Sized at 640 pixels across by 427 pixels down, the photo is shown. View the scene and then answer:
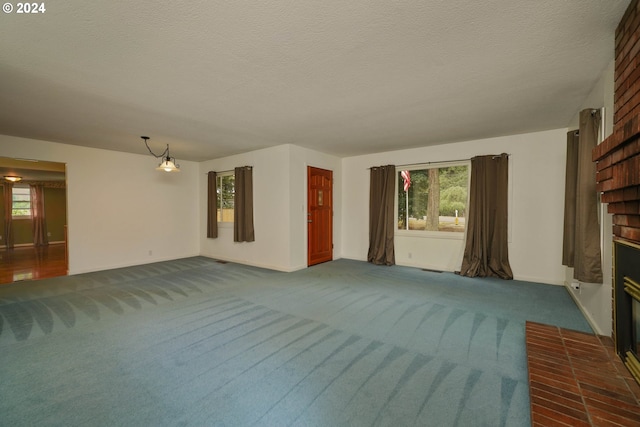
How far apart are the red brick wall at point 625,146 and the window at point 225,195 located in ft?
20.0

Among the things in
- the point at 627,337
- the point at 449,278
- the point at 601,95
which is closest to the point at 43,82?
the point at 627,337

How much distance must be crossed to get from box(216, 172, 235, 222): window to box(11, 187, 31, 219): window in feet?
24.7

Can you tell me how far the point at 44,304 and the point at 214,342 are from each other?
106 inches

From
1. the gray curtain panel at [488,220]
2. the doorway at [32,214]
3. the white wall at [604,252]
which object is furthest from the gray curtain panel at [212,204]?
the white wall at [604,252]

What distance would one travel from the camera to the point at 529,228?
437 centimetres

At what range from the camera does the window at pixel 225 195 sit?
643 centimetres

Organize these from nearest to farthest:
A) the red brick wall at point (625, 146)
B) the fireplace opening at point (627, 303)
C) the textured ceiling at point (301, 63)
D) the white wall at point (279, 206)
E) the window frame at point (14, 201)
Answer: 1. the red brick wall at point (625, 146)
2. the fireplace opening at point (627, 303)
3. the textured ceiling at point (301, 63)
4. the white wall at point (279, 206)
5. the window frame at point (14, 201)

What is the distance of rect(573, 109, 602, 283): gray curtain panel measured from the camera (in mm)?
2365

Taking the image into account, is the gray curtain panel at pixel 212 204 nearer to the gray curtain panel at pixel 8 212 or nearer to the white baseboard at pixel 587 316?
the white baseboard at pixel 587 316

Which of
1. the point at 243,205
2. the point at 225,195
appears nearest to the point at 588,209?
the point at 243,205

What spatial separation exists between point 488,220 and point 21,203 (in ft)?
44.1

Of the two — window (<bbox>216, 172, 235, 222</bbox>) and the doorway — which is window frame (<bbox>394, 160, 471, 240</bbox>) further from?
the doorway

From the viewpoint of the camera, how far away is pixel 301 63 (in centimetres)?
220

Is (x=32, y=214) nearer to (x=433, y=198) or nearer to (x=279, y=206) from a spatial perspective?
(x=279, y=206)
